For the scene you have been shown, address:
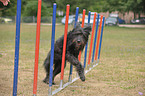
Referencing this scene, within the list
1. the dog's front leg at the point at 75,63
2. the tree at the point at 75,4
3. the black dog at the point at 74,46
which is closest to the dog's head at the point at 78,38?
the black dog at the point at 74,46

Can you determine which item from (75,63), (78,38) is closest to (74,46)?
(78,38)

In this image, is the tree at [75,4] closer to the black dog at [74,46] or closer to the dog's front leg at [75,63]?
the black dog at [74,46]

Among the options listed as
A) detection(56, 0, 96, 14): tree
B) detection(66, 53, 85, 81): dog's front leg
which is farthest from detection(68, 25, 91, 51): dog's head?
detection(56, 0, 96, 14): tree

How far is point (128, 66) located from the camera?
24.3ft

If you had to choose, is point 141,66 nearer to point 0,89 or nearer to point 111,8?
point 0,89

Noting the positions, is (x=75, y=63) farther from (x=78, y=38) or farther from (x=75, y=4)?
(x=75, y=4)

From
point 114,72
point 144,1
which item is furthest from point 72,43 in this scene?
point 144,1

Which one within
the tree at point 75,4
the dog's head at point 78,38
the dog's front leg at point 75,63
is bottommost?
the dog's front leg at point 75,63

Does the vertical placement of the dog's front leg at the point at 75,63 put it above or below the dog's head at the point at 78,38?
below

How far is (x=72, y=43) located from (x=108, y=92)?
1.16m

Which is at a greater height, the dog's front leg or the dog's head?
the dog's head

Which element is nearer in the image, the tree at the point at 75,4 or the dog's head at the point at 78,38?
the dog's head at the point at 78,38

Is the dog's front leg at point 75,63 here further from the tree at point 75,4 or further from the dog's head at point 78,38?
the tree at point 75,4

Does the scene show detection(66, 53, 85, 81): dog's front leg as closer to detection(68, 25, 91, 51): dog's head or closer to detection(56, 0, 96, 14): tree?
detection(68, 25, 91, 51): dog's head
